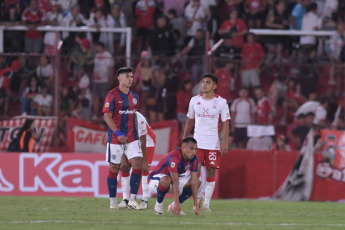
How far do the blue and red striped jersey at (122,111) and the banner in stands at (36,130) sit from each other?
18.1ft

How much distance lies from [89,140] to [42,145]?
104 cm

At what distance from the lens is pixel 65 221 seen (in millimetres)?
9922

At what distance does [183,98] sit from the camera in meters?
18.5

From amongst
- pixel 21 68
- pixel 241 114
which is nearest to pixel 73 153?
pixel 21 68

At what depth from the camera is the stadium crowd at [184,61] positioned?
59.4ft

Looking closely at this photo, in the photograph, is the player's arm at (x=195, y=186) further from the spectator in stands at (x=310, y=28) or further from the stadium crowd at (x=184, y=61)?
the spectator in stands at (x=310, y=28)

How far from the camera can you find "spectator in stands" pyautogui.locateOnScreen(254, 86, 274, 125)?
60.5 feet

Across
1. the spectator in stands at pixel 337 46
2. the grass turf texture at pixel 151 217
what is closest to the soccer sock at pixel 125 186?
the grass turf texture at pixel 151 217

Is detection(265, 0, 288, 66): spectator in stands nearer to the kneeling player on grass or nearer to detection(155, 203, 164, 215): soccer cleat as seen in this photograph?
the kneeling player on grass

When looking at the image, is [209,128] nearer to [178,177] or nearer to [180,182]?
[180,182]

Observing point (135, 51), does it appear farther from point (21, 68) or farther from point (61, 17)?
point (21, 68)

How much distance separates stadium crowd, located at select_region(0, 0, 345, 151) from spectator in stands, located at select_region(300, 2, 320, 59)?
28 mm

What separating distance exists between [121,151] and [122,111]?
618 millimetres

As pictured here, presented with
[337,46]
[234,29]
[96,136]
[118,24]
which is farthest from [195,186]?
[337,46]
